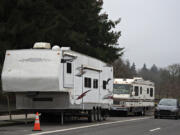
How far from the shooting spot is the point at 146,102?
39.3 m

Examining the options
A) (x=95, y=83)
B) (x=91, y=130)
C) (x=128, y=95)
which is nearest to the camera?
(x=91, y=130)

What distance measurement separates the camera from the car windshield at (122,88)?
35.2m

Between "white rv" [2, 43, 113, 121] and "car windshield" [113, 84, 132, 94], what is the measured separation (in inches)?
412

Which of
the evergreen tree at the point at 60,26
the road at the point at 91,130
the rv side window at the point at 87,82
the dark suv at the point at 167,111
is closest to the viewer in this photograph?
the road at the point at 91,130

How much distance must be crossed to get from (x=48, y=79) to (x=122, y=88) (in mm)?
15293

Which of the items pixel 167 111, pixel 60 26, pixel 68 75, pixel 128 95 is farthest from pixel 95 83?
pixel 60 26

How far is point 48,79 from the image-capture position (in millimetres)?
20734

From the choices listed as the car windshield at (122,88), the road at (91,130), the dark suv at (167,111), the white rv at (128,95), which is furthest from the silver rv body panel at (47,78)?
the car windshield at (122,88)

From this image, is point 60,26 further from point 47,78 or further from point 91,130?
point 91,130

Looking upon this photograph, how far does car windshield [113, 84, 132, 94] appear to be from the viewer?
35188mm

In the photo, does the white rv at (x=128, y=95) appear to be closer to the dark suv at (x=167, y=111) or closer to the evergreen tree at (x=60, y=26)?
the dark suv at (x=167, y=111)

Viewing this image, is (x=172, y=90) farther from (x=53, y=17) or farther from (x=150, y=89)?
(x=53, y=17)

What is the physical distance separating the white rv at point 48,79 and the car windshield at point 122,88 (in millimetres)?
10471

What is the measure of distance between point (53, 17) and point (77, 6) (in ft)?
12.6
